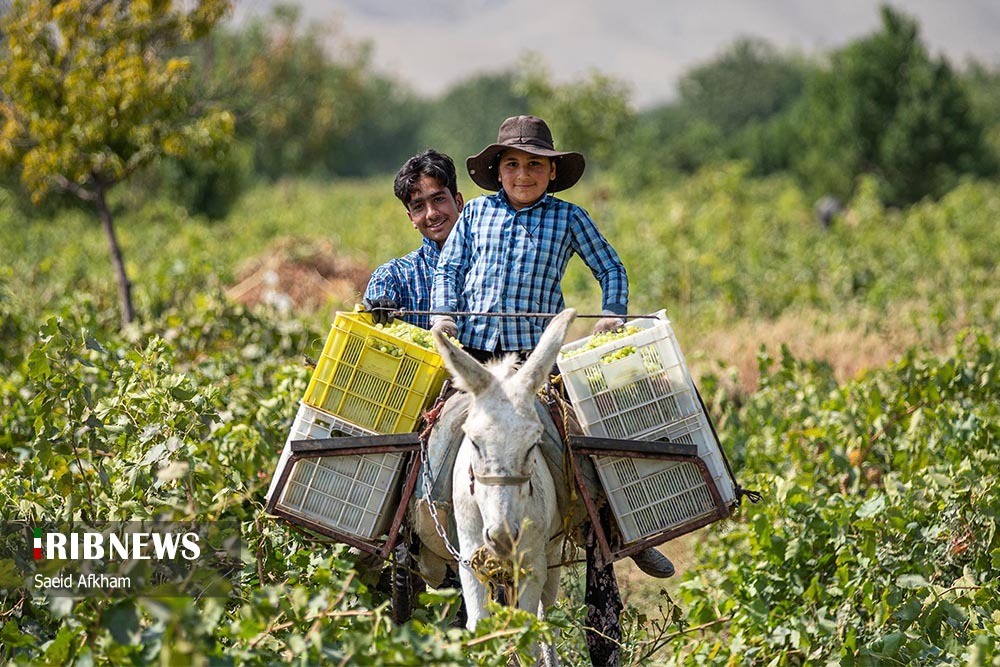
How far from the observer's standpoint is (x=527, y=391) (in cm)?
368

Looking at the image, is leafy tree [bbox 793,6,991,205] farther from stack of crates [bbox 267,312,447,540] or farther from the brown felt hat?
stack of crates [bbox 267,312,447,540]

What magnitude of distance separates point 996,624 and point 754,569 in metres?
1.09

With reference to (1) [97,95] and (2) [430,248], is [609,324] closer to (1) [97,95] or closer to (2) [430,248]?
(2) [430,248]

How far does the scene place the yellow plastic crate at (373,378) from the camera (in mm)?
4203

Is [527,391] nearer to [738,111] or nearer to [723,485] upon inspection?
[723,485]

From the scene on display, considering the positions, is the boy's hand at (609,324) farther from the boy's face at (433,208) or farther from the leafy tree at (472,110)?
the leafy tree at (472,110)

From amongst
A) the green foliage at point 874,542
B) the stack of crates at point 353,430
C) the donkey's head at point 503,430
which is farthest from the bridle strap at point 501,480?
the green foliage at point 874,542

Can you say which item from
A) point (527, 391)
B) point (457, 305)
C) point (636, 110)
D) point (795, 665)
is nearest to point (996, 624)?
point (795, 665)

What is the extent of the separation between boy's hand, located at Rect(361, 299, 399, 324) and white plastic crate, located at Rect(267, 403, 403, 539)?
0.52 meters

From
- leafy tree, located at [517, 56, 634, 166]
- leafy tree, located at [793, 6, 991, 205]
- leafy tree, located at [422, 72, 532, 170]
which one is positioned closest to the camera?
leafy tree, located at [517, 56, 634, 166]

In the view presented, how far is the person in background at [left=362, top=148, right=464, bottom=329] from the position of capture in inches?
205

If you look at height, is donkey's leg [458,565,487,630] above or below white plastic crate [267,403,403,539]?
below

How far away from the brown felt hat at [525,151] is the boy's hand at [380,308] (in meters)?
0.68

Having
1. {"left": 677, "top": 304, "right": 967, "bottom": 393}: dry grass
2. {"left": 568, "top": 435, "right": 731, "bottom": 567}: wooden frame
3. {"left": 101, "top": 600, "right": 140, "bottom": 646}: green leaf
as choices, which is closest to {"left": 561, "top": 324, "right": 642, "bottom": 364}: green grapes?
{"left": 568, "top": 435, "right": 731, "bottom": 567}: wooden frame
